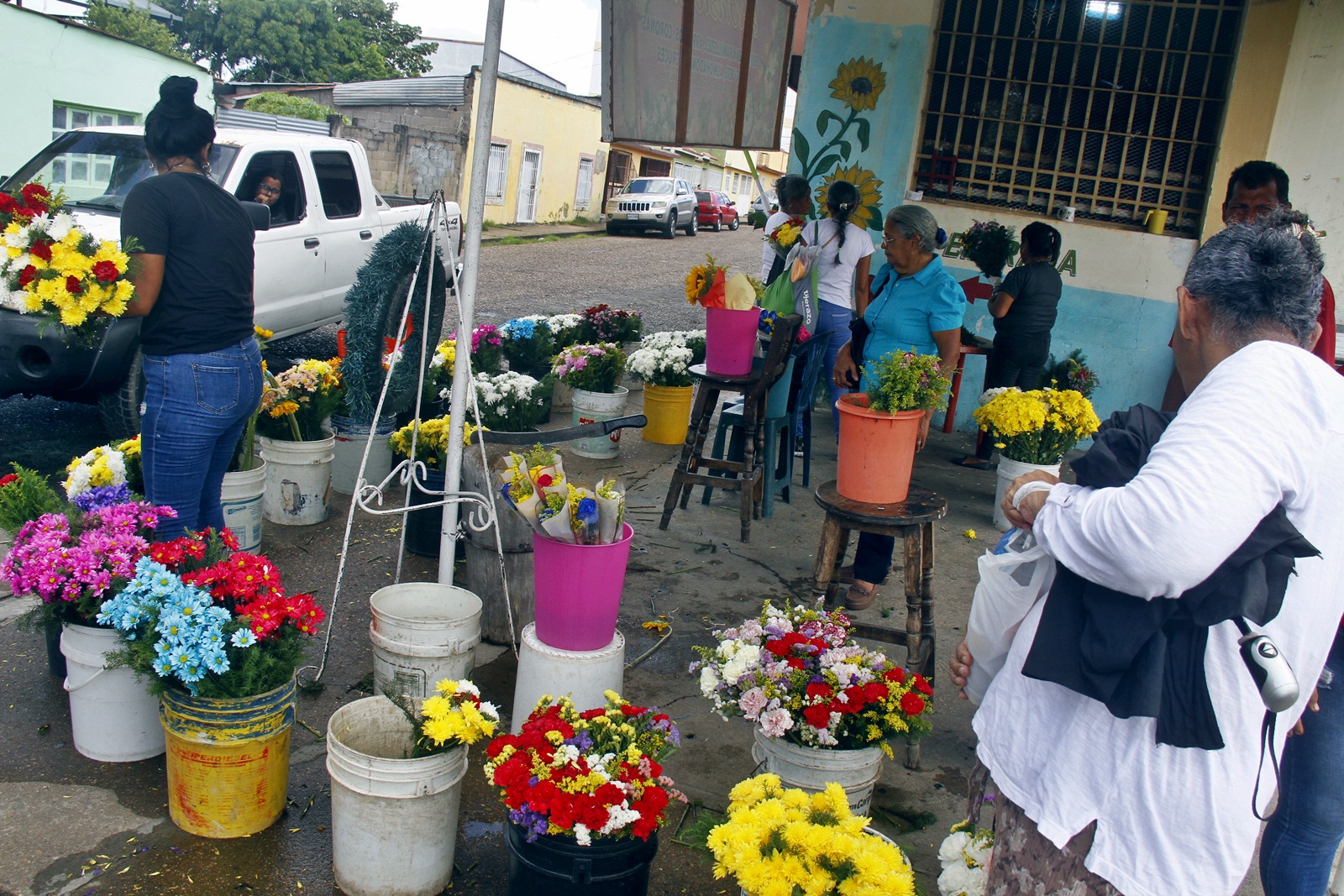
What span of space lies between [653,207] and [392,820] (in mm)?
24243

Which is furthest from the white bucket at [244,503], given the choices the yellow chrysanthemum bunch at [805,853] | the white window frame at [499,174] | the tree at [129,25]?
the tree at [129,25]

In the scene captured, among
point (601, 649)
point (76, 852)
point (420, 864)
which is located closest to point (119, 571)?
point (76, 852)

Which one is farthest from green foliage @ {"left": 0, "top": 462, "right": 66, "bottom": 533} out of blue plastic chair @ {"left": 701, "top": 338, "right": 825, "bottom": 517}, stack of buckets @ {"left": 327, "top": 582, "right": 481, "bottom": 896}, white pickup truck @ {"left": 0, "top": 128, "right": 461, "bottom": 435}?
blue plastic chair @ {"left": 701, "top": 338, "right": 825, "bottom": 517}

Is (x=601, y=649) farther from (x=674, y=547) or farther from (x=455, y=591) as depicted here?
(x=674, y=547)

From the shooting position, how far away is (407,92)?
2336cm

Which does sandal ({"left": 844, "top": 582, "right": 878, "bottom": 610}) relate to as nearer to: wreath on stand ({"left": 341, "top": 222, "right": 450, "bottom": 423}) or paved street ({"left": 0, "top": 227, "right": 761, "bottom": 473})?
wreath on stand ({"left": 341, "top": 222, "right": 450, "bottom": 423})

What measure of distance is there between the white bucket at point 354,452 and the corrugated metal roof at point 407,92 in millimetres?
19032

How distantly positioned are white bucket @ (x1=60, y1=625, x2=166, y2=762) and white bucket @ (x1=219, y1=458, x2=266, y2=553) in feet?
4.46

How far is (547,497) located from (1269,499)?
2132 millimetres

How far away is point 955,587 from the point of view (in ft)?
16.2

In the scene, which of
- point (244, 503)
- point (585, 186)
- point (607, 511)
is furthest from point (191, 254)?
point (585, 186)

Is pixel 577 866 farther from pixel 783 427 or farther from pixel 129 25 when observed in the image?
pixel 129 25

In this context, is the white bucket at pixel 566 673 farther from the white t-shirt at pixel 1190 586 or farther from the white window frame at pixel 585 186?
the white window frame at pixel 585 186

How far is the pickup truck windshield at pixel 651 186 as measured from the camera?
87.0 ft
